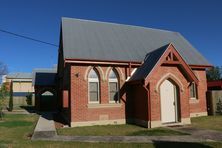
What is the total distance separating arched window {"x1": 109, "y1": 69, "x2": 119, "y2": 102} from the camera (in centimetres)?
1703

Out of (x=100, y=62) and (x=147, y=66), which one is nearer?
(x=147, y=66)

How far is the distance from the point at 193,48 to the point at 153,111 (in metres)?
10.1

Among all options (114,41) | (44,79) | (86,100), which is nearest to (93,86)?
(86,100)

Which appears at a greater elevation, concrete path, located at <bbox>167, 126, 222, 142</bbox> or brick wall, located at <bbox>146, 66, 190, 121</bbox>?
brick wall, located at <bbox>146, 66, 190, 121</bbox>

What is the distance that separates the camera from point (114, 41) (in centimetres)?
1958

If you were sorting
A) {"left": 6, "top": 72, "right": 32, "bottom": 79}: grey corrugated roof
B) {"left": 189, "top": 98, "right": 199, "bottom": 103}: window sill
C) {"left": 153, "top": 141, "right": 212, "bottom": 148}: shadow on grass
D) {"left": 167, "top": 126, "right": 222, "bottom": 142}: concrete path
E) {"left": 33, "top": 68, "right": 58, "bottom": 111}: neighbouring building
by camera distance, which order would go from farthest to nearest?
1. {"left": 6, "top": 72, "right": 32, "bottom": 79}: grey corrugated roof
2. {"left": 33, "top": 68, "right": 58, "bottom": 111}: neighbouring building
3. {"left": 189, "top": 98, "right": 199, "bottom": 103}: window sill
4. {"left": 167, "top": 126, "right": 222, "bottom": 142}: concrete path
5. {"left": 153, "top": 141, "right": 212, "bottom": 148}: shadow on grass

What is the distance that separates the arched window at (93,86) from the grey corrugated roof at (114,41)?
1116mm

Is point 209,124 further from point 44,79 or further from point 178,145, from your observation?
point 44,79

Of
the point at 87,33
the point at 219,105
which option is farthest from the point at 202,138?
the point at 87,33

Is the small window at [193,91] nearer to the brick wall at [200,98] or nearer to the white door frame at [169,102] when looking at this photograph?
the brick wall at [200,98]

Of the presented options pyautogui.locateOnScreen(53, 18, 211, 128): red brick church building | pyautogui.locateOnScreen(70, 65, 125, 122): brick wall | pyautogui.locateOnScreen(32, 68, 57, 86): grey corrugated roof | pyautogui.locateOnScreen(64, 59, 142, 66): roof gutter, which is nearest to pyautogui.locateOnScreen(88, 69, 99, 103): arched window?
pyautogui.locateOnScreen(53, 18, 211, 128): red brick church building

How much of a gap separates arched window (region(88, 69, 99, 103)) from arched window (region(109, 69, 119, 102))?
92 cm

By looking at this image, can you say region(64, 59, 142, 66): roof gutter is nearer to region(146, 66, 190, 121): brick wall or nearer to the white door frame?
region(146, 66, 190, 121): brick wall

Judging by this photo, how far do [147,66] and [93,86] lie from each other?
150 inches
